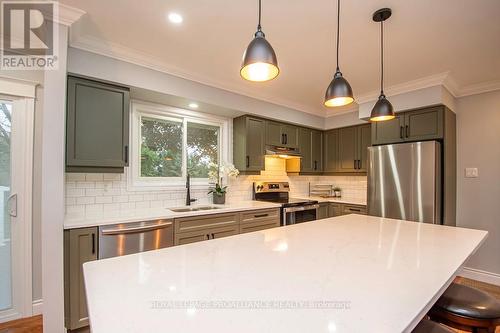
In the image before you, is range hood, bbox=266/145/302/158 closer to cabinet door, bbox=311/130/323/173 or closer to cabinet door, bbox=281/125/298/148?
cabinet door, bbox=281/125/298/148

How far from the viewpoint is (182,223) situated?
8.36 ft

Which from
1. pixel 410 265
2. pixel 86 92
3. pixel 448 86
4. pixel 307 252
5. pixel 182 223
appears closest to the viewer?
pixel 410 265

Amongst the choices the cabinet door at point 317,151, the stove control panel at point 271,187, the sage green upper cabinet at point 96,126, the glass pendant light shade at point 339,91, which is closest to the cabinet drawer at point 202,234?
the sage green upper cabinet at point 96,126

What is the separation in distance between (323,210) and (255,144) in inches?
60.8

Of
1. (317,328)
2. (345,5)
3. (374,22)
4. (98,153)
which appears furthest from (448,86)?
(98,153)

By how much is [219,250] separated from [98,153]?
1643mm

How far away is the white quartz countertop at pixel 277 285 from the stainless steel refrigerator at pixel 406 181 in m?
1.64

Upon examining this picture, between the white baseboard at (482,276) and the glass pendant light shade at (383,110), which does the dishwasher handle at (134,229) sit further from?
the white baseboard at (482,276)

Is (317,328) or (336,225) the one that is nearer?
(317,328)

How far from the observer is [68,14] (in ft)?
5.99

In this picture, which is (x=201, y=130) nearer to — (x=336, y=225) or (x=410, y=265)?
(x=336, y=225)

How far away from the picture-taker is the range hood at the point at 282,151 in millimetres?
3725
